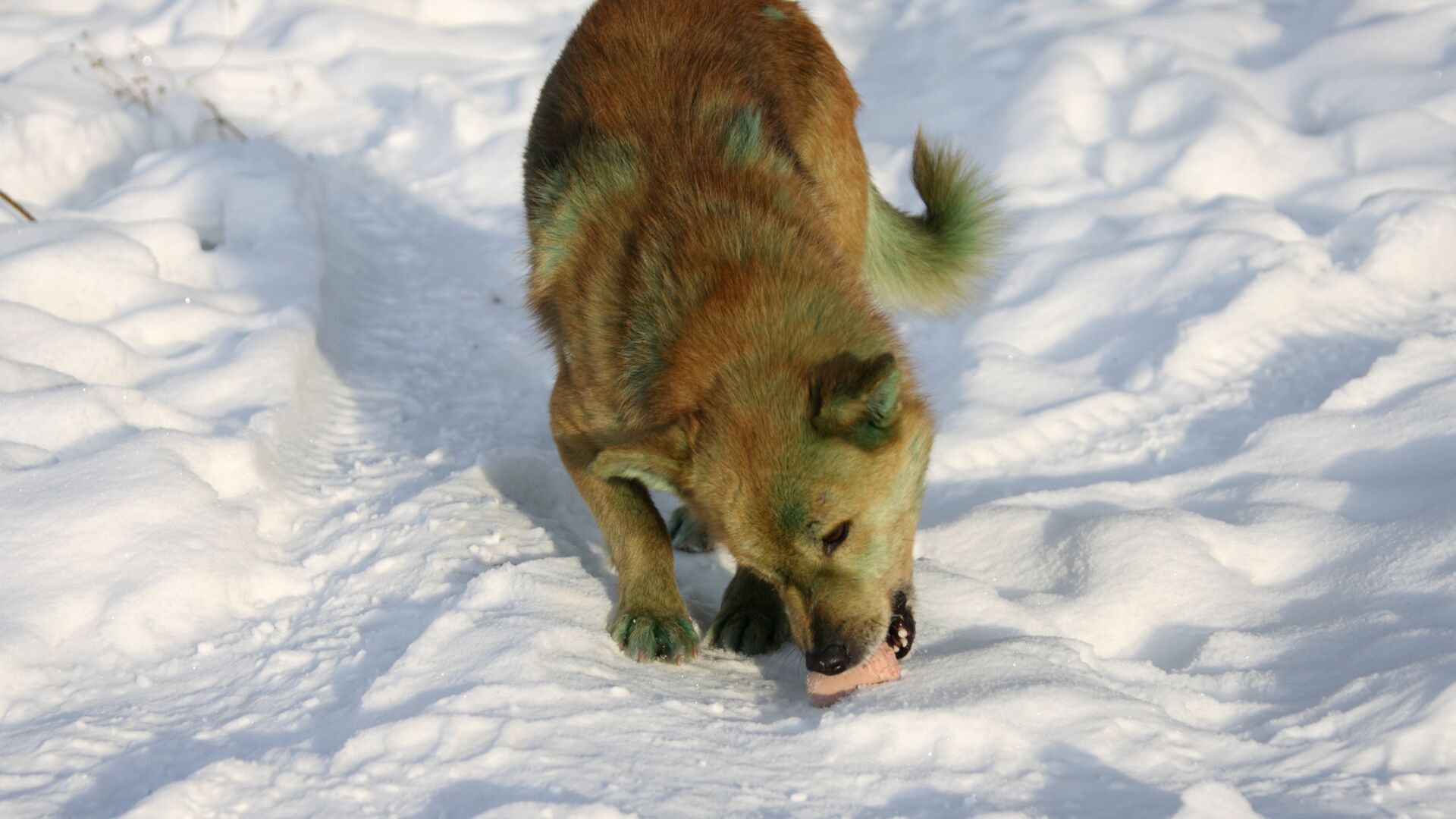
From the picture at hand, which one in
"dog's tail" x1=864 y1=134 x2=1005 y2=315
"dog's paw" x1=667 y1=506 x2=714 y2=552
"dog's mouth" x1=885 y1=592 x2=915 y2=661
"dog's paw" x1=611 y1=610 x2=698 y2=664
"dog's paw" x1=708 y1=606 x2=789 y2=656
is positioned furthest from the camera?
"dog's tail" x1=864 y1=134 x2=1005 y2=315

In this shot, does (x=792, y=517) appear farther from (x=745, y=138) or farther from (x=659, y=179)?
(x=745, y=138)

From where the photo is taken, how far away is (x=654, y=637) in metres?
3.29

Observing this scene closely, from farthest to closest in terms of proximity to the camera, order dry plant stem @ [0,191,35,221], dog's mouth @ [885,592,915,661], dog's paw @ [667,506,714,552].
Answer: dry plant stem @ [0,191,35,221] → dog's paw @ [667,506,714,552] → dog's mouth @ [885,592,915,661]

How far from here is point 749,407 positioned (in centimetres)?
289

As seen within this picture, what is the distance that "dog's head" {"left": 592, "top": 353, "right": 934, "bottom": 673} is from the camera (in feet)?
9.25

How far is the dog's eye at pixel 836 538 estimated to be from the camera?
2898 millimetres

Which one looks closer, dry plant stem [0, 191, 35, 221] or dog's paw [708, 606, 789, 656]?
dog's paw [708, 606, 789, 656]

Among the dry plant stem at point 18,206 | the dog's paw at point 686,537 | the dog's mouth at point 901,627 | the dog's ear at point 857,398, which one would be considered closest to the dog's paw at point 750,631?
the dog's mouth at point 901,627

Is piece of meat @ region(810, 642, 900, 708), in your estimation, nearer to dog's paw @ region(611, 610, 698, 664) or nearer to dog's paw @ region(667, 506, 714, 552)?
dog's paw @ region(611, 610, 698, 664)

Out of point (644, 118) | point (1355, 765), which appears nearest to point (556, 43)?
point (644, 118)

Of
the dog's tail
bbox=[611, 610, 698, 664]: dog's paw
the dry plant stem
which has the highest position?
the dog's tail

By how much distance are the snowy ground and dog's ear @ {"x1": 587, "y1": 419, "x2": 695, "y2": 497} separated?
46 centimetres

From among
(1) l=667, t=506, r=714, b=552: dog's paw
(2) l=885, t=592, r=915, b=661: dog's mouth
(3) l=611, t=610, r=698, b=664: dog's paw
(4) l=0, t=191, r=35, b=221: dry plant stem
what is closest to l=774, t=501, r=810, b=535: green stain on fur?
(2) l=885, t=592, r=915, b=661: dog's mouth

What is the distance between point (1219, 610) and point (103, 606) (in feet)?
9.35
